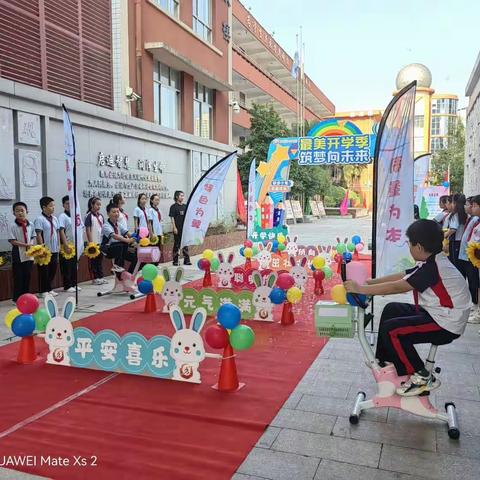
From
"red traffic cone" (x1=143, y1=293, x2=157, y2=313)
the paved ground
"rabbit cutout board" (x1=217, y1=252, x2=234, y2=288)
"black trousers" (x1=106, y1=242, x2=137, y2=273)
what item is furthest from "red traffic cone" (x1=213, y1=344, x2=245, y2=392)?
"black trousers" (x1=106, y1=242, x2=137, y2=273)

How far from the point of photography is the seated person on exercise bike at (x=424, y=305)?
310 centimetres

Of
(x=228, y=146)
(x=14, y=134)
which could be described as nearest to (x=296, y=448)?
(x=14, y=134)

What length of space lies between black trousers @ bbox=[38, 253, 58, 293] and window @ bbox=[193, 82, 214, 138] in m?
9.60

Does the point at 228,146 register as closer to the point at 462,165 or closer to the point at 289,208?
the point at 289,208

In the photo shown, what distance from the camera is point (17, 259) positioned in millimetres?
6914

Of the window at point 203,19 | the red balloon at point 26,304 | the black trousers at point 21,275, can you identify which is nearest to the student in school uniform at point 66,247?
the black trousers at point 21,275

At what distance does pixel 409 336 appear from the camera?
318 cm

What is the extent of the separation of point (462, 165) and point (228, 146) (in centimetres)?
2706

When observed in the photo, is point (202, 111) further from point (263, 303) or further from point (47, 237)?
point (263, 303)

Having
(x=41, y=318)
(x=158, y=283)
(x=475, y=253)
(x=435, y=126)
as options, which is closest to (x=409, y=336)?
(x=475, y=253)

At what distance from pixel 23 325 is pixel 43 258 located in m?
2.76

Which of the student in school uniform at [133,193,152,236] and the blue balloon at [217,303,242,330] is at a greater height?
the student in school uniform at [133,193,152,236]

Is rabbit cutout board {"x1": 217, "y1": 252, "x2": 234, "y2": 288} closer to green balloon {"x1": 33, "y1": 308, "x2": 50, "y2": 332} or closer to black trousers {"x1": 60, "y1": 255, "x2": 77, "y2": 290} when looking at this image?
black trousers {"x1": 60, "y1": 255, "x2": 77, "y2": 290}

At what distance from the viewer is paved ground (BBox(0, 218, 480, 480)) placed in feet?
8.97
